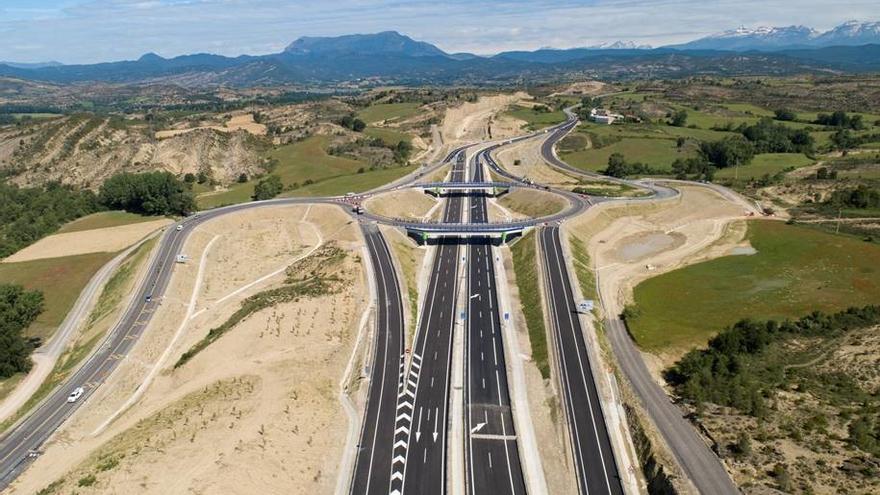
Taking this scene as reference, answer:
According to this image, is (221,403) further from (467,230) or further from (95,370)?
(467,230)

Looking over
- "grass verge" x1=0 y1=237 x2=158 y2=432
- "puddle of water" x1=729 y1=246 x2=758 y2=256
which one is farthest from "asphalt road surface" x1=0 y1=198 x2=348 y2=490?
"puddle of water" x1=729 y1=246 x2=758 y2=256

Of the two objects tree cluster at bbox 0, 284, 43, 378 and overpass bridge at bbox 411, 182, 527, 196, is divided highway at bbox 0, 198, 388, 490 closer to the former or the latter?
tree cluster at bbox 0, 284, 43, 378

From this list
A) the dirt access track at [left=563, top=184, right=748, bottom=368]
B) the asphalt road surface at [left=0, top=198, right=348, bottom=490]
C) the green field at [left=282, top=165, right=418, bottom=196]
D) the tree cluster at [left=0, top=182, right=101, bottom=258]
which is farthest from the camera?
the green field at [left=282, top=165, right=418, bottom=196]

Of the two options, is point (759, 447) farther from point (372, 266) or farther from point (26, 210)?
point (26, 210)

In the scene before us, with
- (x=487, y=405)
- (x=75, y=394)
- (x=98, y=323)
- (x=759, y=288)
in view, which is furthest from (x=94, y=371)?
(x=759, y=288)

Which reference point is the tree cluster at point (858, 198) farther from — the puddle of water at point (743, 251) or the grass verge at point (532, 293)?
the grass verge at point (532, 293)

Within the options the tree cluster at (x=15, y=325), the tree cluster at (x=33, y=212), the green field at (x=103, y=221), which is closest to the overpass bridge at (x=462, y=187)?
the green field at (x=103, y=221)
